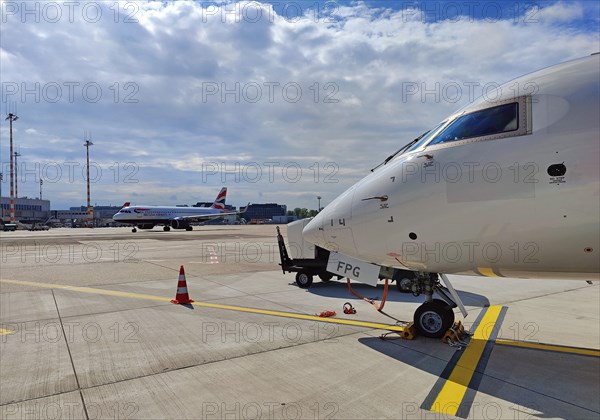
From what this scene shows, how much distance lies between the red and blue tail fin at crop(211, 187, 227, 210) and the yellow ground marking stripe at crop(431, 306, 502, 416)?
2678 inches

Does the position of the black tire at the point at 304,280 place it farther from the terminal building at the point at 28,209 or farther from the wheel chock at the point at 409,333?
the terminal building at the point at 28,209

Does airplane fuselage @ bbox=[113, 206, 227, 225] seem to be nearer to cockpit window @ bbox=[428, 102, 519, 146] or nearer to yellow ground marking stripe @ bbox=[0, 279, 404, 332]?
yellow ground marking stripe @ bbox=[0, 279, 404, 332]

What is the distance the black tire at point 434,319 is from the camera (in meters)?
6.29

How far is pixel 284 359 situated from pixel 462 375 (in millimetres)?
2340

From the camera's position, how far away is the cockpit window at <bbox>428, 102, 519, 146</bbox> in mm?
4715

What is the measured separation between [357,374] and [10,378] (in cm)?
440

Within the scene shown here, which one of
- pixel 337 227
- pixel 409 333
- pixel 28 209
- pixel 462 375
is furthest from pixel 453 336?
pixel 28 209

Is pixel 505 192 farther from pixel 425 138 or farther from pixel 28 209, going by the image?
pixel 28 209

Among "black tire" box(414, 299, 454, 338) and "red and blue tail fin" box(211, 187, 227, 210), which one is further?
"red and blue tail fin" box(211, 187, 227, 210)

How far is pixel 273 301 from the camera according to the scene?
947 centimetres

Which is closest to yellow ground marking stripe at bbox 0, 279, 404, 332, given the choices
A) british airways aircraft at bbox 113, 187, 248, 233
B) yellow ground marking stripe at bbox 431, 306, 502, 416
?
yellow ground marking stripe at bbox 431, 306, 502, 416

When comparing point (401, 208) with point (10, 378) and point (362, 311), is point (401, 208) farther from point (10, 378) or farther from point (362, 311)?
point (10, 378)

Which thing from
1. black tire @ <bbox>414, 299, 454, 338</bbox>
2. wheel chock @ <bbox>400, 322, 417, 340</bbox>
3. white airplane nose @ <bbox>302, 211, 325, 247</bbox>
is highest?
white airplane nose @ <bbox>302, 211, 325, 247</bbox>

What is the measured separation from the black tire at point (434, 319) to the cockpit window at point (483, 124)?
2.77 metres
